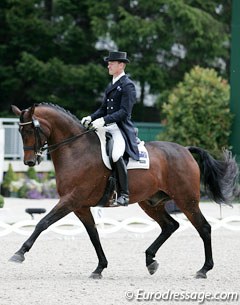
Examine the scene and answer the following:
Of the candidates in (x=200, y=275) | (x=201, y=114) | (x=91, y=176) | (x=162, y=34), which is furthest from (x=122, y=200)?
(x=162, y=34)

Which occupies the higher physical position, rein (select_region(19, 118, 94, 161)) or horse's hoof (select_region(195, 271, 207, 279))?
rein (select_region(19, 118, 94, 161))

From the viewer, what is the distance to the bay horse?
9.57 meters

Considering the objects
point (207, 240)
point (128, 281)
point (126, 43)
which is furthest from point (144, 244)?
point (126, 43)

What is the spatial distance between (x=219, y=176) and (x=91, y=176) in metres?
1.90

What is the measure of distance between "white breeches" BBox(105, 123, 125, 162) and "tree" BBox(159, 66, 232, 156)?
1045 cm

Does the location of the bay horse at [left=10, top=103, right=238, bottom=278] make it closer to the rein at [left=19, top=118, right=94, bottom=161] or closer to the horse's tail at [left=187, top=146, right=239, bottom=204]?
the rein at [left=19, top=118, right=94, bottom=161]

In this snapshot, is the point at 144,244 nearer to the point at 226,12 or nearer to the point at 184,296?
the point at 184,296

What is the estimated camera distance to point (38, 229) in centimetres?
923

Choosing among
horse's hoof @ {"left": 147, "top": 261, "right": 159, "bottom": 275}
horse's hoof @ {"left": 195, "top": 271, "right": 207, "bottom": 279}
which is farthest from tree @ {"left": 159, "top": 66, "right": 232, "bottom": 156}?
horse's hoof @ {"left": 195, "top": 271, "right": 207, "bottom": 279}

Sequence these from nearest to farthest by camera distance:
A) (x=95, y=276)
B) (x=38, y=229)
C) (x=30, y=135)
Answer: (x=38, y=229) → (x=95, y=276) → (x=30, y=135)

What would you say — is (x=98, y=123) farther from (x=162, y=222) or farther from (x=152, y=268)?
(x=152, y=268)

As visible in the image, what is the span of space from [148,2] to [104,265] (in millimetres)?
15684

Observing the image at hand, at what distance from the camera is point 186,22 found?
79.7 feet

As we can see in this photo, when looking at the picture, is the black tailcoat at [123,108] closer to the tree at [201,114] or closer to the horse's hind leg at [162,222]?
the horse's hind leg at [162,222]
